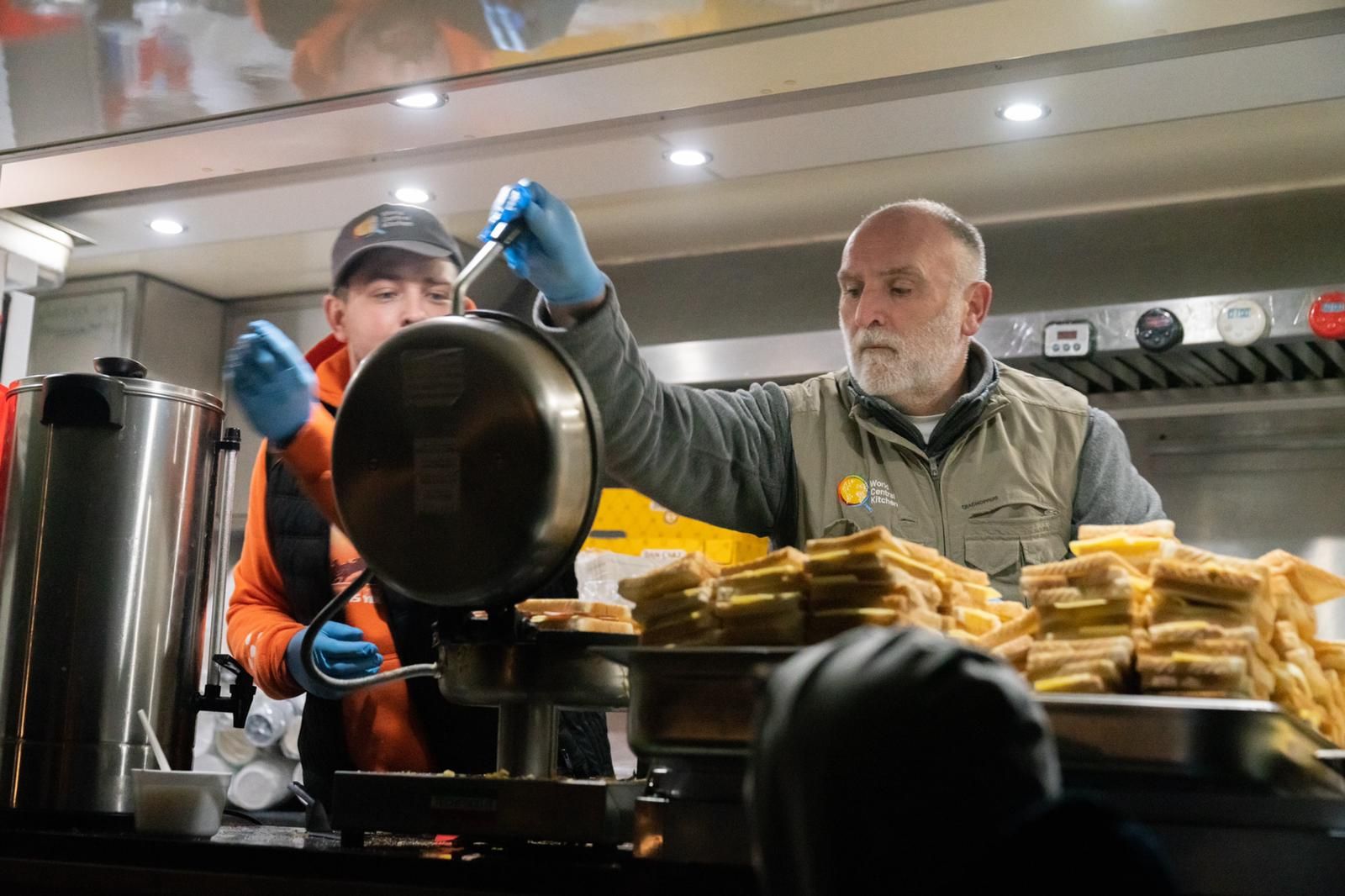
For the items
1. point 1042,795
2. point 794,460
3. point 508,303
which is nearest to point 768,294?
point 508,303

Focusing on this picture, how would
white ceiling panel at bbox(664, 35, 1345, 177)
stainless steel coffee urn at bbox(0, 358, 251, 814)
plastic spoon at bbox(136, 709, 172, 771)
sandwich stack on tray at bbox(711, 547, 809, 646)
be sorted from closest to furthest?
sandwich stack on tray at bbox(711, 547, 809, 646) → plastic spoon at bbox(136, 709, 172, 771) → stainless steel coffee urn at bbox(0, 358, 251, 814) → white ceiling panel at bbox(664, 35, 1345, 177)

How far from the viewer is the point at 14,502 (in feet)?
5.58

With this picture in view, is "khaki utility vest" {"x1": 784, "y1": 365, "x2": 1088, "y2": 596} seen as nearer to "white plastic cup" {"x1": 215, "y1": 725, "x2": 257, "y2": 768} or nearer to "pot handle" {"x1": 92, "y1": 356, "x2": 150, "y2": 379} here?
"pot handle" {"x1": 92, "y1": 356, "x2": 150, "y2": 379}

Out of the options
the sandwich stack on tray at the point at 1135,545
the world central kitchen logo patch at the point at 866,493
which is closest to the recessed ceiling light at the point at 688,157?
the world central kitchen logo patch at the point at 866,493

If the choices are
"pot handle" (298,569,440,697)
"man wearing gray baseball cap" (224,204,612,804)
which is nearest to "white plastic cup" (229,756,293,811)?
"man wearing gray baseball cap" (224,204,612,804)

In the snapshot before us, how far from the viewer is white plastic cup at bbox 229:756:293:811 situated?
13.1 ft

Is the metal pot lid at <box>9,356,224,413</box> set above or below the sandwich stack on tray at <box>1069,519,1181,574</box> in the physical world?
above

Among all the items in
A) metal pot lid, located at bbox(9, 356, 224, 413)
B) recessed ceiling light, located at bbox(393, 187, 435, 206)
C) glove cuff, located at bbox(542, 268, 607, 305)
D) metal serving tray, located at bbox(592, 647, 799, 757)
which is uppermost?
recessed ceiling light, located at bbox(393, 187, 435, 206)

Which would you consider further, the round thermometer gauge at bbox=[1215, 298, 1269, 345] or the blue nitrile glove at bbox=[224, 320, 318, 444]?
the round thermometer gauge at bbox=[1215, 298, 1269, 345]

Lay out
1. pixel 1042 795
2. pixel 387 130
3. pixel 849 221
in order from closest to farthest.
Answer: pixel 1042 795
pixel 387 130
pixel 849 221

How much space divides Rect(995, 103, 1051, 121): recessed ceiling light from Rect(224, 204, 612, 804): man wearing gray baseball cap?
1284 mm

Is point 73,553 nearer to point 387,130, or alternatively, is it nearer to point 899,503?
point 899,503

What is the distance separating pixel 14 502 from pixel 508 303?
2.42 m

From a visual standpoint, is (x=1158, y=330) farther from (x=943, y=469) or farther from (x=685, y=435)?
(x=685, y=435)
